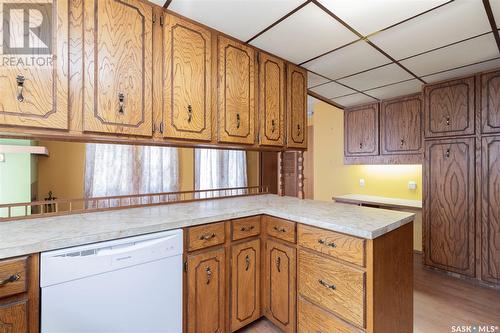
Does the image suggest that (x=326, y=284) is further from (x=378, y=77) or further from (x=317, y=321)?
(x=378, y=77)

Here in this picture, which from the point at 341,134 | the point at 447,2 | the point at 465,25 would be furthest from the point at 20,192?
the point at 341,134

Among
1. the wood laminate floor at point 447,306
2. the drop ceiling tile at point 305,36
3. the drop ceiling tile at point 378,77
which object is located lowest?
the wood laminate floor at point 447,306

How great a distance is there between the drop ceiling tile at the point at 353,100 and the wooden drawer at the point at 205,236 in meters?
2.61

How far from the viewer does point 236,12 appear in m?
1.55

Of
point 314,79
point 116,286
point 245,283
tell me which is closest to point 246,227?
point 245,283

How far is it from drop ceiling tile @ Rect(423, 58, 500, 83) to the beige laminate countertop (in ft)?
6.02

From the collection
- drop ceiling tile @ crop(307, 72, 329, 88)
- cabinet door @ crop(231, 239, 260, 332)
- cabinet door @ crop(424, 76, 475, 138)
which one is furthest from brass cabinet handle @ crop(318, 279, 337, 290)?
cabinet door @ crop(424, 76, 475, 138)

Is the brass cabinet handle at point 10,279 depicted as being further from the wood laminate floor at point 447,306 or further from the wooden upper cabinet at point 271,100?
the wooden upper cabinet at point 271,100

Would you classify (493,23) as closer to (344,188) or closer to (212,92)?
(212,92)

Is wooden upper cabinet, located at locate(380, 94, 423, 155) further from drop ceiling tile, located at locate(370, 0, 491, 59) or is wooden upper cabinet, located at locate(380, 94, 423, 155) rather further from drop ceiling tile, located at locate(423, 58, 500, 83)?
drop ceiling tile, located at locate(370, 0, 491, 59)

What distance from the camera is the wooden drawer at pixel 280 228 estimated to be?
162cm

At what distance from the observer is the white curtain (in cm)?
236

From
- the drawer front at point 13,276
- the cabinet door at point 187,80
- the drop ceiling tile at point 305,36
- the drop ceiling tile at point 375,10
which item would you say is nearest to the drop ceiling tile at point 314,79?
the drop ceiling tile at point 305,36

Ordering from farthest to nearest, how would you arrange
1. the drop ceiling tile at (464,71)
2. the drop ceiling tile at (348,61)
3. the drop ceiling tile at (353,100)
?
the drop ceiling tile at (353,100)
the drop ceiling tile at (464,71)
the drop ceiling tile at (348,61)
